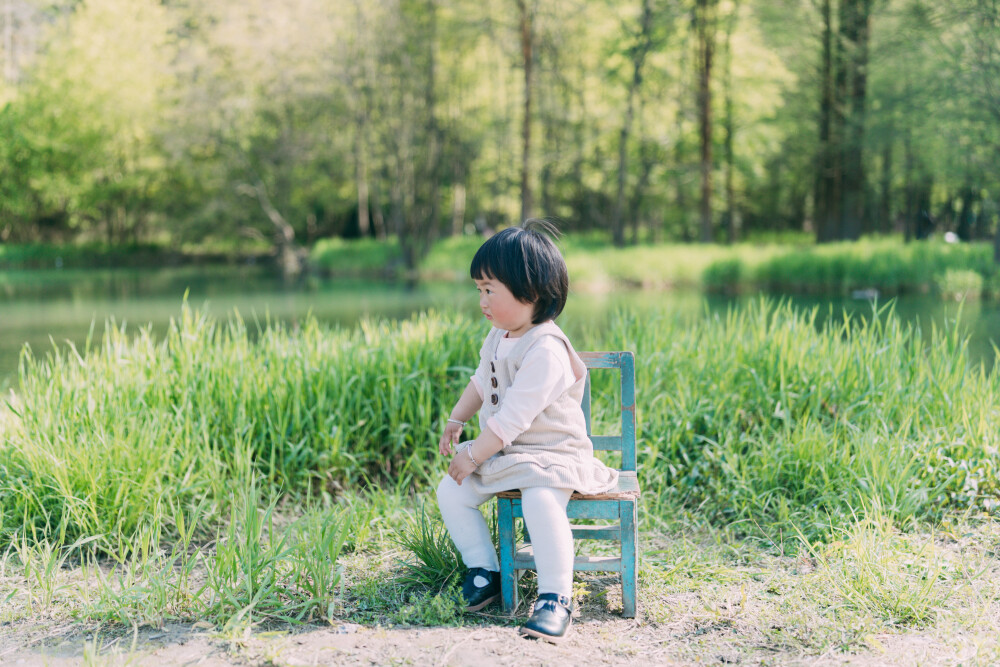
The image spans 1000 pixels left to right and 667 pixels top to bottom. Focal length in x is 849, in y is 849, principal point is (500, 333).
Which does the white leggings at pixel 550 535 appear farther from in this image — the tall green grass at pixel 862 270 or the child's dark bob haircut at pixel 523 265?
the tall green grass at pixel 862 270

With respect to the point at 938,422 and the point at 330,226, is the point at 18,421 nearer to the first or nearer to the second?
the point at 938,422

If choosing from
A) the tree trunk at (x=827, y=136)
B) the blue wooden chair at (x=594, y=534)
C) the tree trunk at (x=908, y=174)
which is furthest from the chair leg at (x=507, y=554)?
the tree trunk at (x=827, y=136)

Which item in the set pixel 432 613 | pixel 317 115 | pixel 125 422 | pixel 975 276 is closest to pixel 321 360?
pixel 125 422

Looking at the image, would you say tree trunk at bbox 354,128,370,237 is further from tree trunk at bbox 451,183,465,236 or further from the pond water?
the pond water

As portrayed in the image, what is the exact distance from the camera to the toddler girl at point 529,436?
2.41 metres

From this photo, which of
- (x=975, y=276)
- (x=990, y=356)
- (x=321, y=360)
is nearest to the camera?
(x=321, y=360)

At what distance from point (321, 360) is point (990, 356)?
243 inches

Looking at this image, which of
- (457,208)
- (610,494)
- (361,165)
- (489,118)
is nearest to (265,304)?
(610,494)

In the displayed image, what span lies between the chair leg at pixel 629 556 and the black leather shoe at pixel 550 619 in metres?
0.22

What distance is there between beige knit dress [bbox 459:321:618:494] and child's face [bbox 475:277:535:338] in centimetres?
5

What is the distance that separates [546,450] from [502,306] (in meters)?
0.45

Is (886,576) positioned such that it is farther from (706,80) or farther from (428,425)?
(706,80)

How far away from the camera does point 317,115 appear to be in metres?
29.7

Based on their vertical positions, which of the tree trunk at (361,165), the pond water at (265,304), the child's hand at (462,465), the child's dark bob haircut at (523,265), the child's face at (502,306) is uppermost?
the tree trunk at (361,165)
